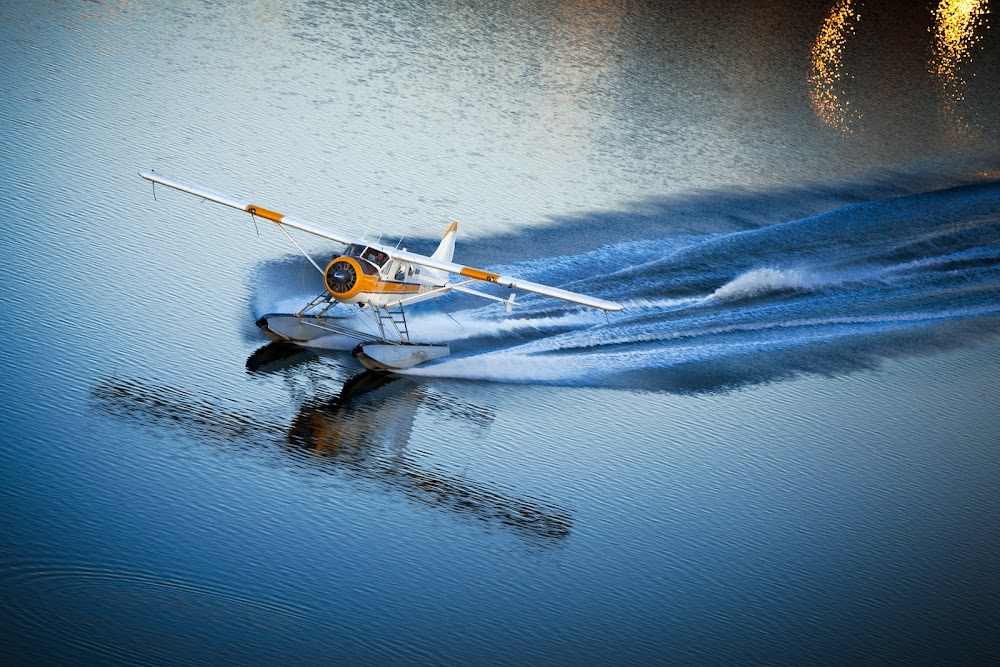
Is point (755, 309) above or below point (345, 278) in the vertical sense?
above

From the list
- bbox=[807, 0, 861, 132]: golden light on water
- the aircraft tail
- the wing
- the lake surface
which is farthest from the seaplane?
bbox=[807, 0, 861, 132]: golden light on water

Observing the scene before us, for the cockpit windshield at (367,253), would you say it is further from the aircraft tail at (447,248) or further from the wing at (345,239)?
the aircraft tail at (447,248)

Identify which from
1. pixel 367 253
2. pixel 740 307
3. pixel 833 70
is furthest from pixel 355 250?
pixel 833 70

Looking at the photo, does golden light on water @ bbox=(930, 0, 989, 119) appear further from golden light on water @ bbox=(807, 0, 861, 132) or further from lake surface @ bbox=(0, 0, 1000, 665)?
lake surface @ bbox=(0, 0, 1000, 665)

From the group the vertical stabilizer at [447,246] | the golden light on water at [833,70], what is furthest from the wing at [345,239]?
the golden light on water at [833,70]

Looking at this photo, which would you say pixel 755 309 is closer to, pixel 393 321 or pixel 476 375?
pixel 476 375
